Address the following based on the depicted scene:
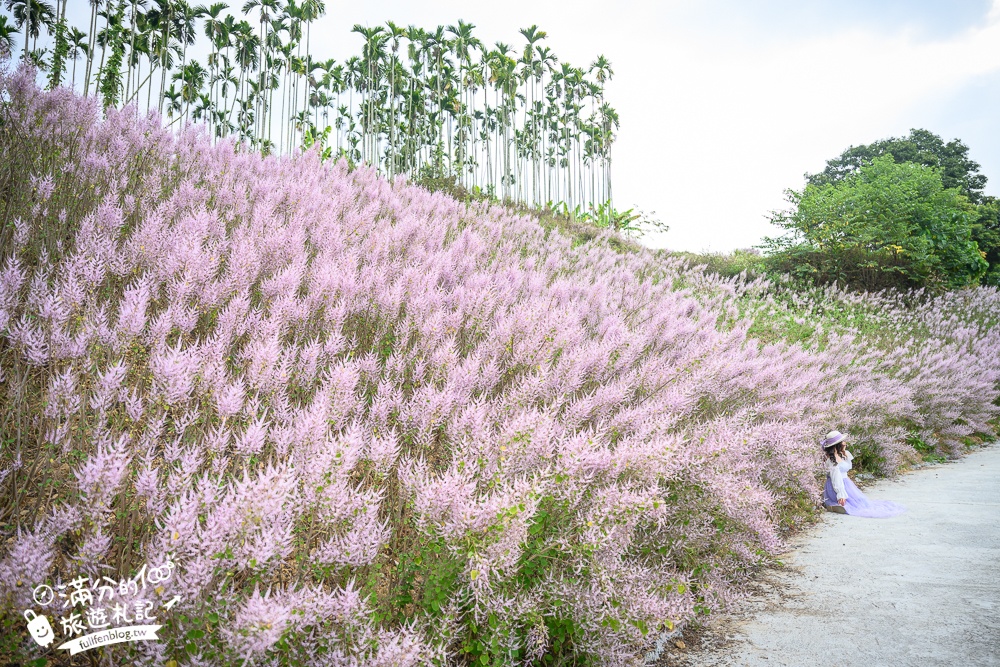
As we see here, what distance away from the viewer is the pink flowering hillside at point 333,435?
187 cm

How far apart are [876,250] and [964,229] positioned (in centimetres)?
394

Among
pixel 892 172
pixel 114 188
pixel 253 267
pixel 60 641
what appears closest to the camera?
pixel 60 641

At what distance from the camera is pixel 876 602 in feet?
12.0

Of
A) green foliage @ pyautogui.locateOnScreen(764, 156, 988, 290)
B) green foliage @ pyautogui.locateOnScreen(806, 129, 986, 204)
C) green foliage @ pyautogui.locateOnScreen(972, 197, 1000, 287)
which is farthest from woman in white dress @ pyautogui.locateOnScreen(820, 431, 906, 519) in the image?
green foliage @ pyautogui.locateOnScreen(806, 129, 986, 204)

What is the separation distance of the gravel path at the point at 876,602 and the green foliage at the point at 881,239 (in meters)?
15.7

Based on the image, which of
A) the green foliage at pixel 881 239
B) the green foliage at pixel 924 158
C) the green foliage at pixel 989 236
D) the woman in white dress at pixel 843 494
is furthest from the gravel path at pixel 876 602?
the green foliage at pixel 924 158

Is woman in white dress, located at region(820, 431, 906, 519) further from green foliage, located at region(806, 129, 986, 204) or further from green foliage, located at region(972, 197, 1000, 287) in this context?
green foliage, located at region(806, 129, 986, 204)

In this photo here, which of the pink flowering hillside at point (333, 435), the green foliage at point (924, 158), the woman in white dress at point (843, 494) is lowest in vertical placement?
the woman in white dress at point (843, 494)

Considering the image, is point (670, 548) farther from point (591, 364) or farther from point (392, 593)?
point (392, 593)

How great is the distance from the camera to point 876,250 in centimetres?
2008

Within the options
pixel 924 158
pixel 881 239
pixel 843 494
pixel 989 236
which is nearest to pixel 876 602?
pixel 843 494

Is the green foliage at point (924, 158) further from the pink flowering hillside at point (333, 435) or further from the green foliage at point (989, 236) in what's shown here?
the pink flowering hillside at point (333, 435)

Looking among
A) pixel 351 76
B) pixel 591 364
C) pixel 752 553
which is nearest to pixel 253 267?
pixel 591 364

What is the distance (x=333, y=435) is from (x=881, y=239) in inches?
935
